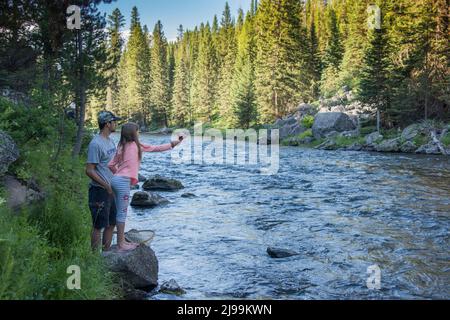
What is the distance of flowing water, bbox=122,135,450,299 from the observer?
318 inches

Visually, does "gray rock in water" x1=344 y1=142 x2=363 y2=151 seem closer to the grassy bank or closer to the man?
the grassy bank

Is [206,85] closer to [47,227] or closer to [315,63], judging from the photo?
[315,63]

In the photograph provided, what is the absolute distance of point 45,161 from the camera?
9820mm

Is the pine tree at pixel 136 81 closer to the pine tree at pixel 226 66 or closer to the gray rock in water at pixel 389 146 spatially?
the pine tree at pixel 226 66

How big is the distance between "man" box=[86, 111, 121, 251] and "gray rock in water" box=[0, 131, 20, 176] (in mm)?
1835

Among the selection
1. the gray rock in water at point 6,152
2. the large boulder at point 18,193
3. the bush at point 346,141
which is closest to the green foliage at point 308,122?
the bush at point 346,141

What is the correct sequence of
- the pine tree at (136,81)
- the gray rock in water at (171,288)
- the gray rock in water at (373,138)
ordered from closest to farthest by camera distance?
the gray rock in water at (171,288) → the gray rock in water at (373,138) → the pine tree at (136,81)

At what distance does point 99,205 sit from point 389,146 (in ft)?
95.3

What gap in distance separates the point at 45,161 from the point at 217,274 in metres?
4.65

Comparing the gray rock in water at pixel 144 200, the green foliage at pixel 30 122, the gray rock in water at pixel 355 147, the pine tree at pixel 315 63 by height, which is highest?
the pine tree at pixel 315 63

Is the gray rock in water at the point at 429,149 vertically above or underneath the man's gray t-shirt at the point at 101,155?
underneath

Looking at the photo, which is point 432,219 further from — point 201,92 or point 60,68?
point 201,92

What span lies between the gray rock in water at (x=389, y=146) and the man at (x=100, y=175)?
2845cm

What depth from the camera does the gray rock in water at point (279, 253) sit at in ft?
32.0
